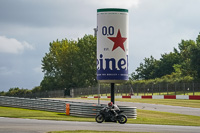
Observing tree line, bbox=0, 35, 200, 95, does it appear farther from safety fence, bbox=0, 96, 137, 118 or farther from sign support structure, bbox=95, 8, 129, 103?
sign support structure, bbox=95, 8, 129, 103

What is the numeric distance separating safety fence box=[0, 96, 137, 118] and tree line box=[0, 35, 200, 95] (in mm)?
65101

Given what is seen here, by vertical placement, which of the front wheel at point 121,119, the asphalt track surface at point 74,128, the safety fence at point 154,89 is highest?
the safety fence at point 154,89

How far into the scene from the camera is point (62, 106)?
35.5 meters

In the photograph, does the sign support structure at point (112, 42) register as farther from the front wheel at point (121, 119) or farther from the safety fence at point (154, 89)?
the safety fence at point (154, 89)

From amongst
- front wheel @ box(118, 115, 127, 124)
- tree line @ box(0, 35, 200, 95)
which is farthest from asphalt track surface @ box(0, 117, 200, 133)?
tree line @ box(0, 35, 200, 95)

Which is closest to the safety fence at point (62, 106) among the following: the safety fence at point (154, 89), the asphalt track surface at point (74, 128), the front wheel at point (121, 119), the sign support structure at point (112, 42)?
the sign support structure at point (112, 42)

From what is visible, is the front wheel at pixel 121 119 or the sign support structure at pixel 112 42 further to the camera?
the sign support structure at pixel 112 42

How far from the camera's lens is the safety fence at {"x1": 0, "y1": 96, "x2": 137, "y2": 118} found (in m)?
30.6

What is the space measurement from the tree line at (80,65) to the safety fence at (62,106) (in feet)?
214

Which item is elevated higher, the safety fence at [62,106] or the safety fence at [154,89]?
the safety fence at [154,89]

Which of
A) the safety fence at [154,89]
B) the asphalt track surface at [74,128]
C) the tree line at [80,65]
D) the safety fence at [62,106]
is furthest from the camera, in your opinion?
the tree line at [80,65]

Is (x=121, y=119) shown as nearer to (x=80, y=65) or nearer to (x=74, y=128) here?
(x=74, y=128)

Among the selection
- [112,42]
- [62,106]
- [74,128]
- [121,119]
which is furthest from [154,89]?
[74,128]

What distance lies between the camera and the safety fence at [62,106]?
30.6 metres
